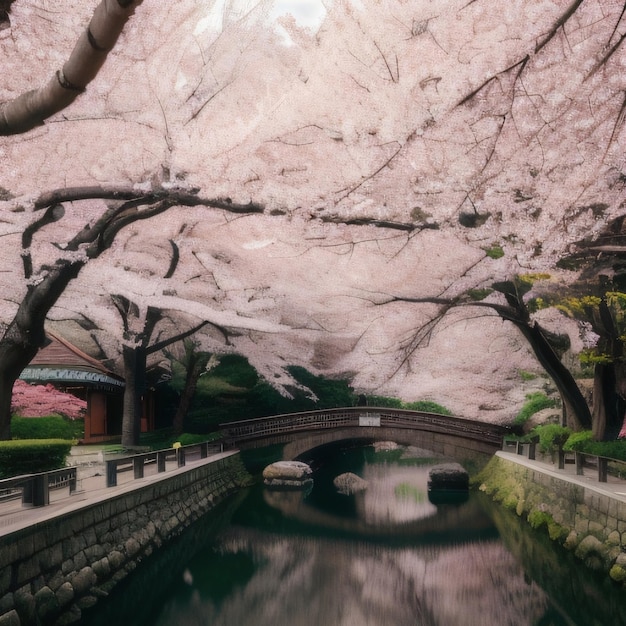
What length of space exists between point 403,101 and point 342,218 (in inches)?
99.9

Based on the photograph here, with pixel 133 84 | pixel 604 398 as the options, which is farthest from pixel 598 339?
pixel 133 84

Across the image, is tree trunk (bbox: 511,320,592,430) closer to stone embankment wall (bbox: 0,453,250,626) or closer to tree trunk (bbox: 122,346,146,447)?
stone embankment wall (bbox: 0,453,250,626)

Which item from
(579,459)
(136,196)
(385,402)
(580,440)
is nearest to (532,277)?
(579,459)

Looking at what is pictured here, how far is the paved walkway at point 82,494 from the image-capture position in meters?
7.57

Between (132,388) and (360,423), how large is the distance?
9.75 metres

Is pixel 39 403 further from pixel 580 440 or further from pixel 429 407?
pixel 429 407

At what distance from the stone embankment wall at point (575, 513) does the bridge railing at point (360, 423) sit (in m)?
4.73

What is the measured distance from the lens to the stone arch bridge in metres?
23.3

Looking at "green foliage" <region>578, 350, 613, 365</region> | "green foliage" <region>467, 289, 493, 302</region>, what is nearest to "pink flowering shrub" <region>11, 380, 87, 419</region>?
"green foliage" <region>467, 289, 493, 302</region>

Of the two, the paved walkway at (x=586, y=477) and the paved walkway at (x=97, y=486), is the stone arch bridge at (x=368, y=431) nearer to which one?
the paved walkway at (x=97, y=486)

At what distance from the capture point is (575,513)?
1180 centimetres

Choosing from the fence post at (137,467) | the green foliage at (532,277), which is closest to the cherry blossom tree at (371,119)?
the green foliage at (532,277)

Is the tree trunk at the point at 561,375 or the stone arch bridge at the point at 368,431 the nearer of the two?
the tree trunk at the point at 561,375

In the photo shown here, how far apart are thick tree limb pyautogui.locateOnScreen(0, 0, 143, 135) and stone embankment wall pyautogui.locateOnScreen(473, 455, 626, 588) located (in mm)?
9101
